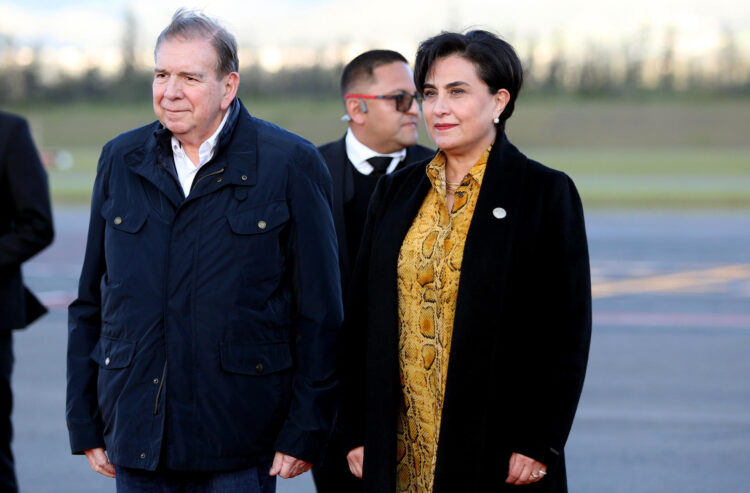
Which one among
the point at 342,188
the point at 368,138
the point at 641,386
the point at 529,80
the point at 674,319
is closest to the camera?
the point at 342,188

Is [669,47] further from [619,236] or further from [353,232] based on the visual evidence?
[353,232]

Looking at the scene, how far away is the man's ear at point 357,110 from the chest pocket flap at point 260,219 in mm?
1579

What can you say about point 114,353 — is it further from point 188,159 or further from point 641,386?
point 641,386

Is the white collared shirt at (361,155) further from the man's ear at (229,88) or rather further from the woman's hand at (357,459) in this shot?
the woman's hand at (357,459)

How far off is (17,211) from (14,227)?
7cm

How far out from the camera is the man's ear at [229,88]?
3.03 m

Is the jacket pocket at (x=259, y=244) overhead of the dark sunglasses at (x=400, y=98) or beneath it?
beneath

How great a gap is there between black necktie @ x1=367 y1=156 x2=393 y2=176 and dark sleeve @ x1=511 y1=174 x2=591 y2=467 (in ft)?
5.29

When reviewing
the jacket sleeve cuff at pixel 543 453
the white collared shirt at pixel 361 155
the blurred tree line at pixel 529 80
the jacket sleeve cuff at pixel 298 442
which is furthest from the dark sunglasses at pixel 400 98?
the blurred tree line at pixel 529 80

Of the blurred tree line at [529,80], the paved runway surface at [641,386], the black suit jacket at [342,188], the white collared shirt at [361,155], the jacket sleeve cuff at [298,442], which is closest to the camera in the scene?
the jacket sleeve cuff at [298,442]

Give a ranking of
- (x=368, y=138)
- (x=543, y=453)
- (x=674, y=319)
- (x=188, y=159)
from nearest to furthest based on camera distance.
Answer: (x=543, y=453)
(x=188, y=159)
(x=368, y=138)
(x=674, y=319)

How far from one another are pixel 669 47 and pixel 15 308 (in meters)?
59.9

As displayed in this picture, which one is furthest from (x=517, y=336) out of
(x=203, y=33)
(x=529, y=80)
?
(x=529, y=80)

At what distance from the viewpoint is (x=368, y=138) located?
14.7 ft
